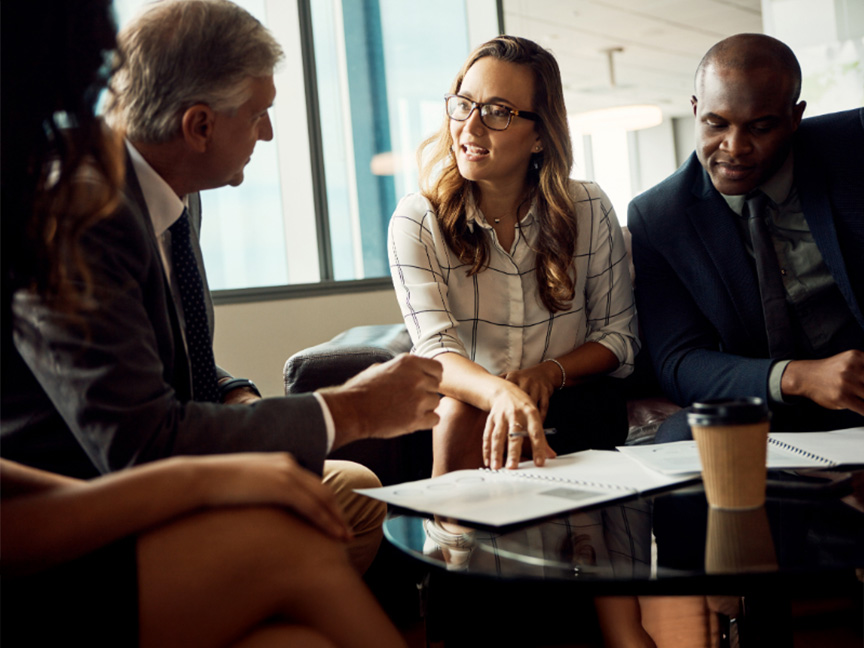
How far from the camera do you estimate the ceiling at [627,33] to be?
7.21 meters

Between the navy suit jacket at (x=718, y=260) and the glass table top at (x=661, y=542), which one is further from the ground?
the navy suit jacket at (x=718, y=260)

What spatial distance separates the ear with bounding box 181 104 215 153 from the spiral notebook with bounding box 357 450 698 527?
59 cm

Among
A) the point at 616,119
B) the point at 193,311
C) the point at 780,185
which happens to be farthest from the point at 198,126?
the point at 616,119

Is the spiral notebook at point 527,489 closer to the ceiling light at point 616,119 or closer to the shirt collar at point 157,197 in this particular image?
the shirt collar at point 157,197

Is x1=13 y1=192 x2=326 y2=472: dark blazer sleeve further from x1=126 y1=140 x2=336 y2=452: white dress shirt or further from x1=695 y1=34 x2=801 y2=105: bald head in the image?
x1=695 y1=34 x2=801 y2=105: bald head

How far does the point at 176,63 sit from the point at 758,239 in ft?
4.16

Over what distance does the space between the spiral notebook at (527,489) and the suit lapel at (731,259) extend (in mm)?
733

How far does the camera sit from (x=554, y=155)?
6.46 feet

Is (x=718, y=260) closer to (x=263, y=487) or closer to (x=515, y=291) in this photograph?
(x=515, y=291)

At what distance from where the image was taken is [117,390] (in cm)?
93

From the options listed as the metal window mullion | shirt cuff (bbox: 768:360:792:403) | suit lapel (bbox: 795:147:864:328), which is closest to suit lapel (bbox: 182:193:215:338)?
shirt cuff (bbox: 768:360:792:403)

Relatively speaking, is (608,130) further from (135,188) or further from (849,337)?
(135,188)

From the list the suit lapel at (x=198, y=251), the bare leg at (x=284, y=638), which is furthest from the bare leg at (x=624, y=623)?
the suit lapel at (x=198, y=251)

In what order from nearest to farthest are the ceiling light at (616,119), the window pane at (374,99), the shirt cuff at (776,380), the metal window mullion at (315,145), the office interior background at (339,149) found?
the shirt cuff at (776,380), the office interior background at (339,149), the metal window mullion at (315,145), the window pane at (374,99), the ceiling light at (616,119)
